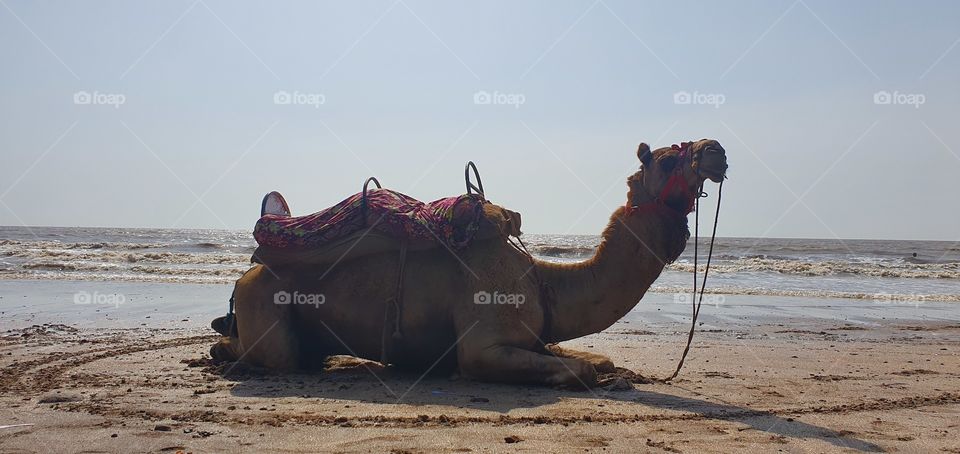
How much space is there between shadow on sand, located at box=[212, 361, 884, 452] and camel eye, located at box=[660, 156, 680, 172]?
5.86 ft

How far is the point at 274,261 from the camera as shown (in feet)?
24.1

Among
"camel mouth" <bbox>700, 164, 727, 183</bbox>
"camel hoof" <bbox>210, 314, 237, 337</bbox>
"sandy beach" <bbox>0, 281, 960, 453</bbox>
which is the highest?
"camel mouth" <bbox>700, 164, 727, 183</bbox>

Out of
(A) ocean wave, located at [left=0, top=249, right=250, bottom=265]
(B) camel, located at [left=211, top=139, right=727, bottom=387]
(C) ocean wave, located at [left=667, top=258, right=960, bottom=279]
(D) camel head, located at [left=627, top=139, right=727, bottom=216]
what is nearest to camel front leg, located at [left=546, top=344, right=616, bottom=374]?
(B) camel, located at [left=211, top=139, right=727, bottom=387]

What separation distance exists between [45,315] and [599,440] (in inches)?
420

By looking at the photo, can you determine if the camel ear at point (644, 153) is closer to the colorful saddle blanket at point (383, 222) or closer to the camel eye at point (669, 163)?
the camel eye at point (669, 163)

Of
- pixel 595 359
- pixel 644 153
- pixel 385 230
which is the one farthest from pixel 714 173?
pixel 385 230

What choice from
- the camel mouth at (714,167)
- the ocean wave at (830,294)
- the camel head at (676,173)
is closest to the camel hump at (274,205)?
the camel head at (676,173)

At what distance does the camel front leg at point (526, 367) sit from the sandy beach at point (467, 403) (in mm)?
109

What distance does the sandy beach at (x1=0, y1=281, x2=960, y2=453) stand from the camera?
4.86m

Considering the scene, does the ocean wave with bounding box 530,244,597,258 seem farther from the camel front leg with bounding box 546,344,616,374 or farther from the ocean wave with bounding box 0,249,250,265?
the camel front leg with bounding box 546,344,616,374

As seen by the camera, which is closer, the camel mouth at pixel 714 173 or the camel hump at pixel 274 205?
the camel mouth at pixel 714 173

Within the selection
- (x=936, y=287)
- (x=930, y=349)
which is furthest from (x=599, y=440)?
(x=936, y=287)

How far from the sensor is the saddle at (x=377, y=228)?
7.01 m

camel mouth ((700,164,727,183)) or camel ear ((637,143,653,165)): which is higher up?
camel ear ((637,143,653,165))
